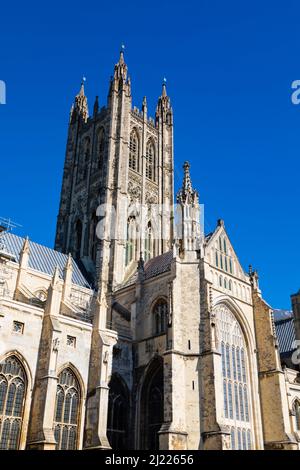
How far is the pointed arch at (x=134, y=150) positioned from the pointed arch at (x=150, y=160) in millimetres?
1707

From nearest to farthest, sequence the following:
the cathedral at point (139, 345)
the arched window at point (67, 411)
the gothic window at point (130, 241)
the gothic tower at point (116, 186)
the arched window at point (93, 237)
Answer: the cathedral at point (139, 345) < the arched window at point (67, 411) < the gothic tower at point (116, 186) < the gothic window at point (130, 241) < the arched window at point (93, 237)

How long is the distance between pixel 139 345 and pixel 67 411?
658 cm

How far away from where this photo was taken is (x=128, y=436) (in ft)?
88.1

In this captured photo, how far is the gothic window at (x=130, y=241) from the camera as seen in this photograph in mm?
41625

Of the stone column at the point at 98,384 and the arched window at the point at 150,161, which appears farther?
the arched window at the point at 150,161

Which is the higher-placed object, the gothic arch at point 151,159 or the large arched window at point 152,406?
the gothic arch at point 151,159

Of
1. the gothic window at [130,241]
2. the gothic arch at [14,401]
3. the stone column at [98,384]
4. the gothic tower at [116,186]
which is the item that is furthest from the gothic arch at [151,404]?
the gothic window at [130,241]

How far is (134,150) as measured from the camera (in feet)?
162

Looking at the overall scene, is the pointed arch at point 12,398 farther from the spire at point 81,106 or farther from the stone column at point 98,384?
the spire at point 81,106

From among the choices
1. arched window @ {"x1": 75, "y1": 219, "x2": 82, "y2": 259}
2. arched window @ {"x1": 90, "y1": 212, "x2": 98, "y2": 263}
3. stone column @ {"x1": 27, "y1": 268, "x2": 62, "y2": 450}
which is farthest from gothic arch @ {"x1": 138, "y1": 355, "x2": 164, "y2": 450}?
arched window @ {"x1": 75, "y1": 219, "x2": 82, "y2": 259}

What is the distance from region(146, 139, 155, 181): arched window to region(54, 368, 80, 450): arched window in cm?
2823

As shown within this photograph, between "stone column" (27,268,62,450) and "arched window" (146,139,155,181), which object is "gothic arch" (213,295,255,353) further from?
"arched window" (146,139,155,181)

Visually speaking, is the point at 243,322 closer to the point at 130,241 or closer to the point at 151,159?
the point at 130,241
